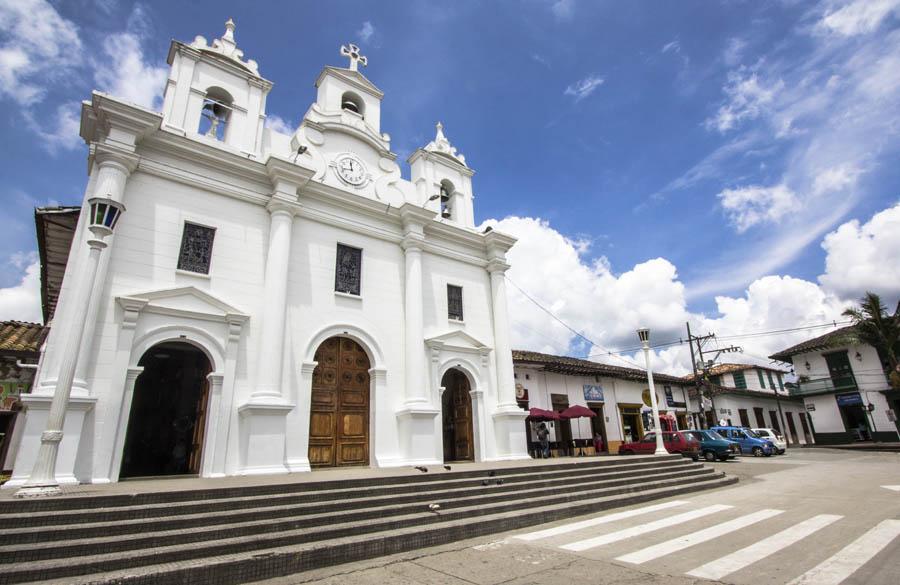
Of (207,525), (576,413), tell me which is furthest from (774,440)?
(207,525)

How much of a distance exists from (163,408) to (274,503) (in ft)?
33.2

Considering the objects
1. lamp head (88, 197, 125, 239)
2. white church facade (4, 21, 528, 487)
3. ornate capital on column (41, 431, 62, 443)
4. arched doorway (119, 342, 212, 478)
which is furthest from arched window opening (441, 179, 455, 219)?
ornate capital on column (41, 431, 62, 443)

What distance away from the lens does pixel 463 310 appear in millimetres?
15055

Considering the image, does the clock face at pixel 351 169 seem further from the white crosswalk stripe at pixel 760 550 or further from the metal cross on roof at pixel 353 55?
the white crosswalk stripe at pixel 760 550

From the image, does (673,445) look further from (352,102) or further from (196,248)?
(196,248)

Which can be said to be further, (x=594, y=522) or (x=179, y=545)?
(x=594, y=522)

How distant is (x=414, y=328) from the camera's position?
13.0 m

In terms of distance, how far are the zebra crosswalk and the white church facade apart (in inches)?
226

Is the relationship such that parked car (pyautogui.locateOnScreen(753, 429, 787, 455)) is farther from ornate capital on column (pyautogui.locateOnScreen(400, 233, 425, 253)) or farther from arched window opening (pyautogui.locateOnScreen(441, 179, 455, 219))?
ornate capital on column (pyautogui.locateOnScreen(400, 233, 425, 253))

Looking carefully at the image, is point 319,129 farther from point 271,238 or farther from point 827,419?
point 827,419

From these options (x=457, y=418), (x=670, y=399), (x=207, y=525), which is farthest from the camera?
(x=670, y=399)

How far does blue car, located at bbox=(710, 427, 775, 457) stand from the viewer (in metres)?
22.2

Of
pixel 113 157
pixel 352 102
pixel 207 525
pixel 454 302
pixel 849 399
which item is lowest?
pixel 207 525

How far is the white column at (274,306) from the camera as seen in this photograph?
398 inches
